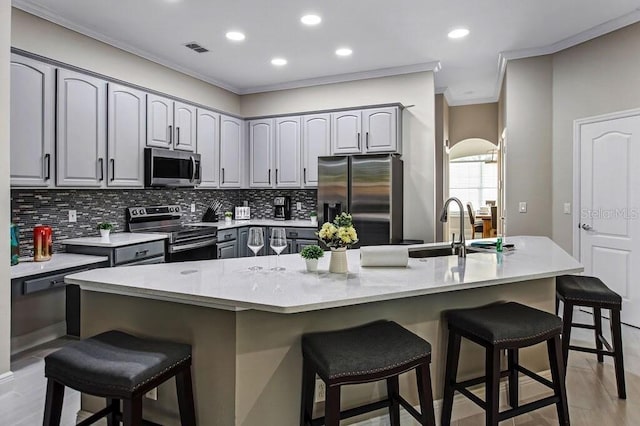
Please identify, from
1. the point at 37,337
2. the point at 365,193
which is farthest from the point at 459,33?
the point at 37,337

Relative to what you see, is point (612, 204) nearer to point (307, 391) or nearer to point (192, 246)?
point (307, 391)

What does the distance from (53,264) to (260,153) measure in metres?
3.11

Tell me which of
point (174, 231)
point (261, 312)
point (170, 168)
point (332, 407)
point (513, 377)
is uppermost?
point (170, 168)

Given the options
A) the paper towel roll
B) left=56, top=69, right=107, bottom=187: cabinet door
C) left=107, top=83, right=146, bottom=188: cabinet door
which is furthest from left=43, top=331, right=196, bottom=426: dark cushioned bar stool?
left=107, top=83, right=146, bottom=188: cabinet door

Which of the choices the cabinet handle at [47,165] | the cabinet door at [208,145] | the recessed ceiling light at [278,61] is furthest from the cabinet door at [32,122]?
the recessed ceiling light at [278,61]

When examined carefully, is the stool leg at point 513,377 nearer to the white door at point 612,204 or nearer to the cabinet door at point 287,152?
the white door at point 612,204

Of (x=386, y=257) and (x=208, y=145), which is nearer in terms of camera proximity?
(x=386, y=257)

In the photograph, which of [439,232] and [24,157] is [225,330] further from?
[439,232]

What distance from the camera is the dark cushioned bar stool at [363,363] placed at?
1571mm

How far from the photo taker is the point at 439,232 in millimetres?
6133

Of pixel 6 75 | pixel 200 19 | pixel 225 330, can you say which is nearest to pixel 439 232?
pixel 200 19

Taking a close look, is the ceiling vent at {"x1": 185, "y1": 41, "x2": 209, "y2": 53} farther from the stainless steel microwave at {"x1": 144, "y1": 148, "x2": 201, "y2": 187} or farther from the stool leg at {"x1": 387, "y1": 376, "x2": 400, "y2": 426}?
Result: the stool leg at {"x1": 387, "y1": 376, "x2": 400, "y2": 426}

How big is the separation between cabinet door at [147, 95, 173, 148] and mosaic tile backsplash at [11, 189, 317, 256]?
0.62m

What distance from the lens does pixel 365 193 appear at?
185 inches
